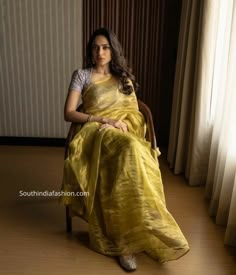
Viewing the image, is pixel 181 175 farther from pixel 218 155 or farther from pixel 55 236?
pixel 55 236

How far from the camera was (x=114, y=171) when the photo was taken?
1821 millimetres

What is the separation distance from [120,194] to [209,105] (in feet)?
3.47

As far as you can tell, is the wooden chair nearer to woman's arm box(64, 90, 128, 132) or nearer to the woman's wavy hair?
woman's arm box(64, 90, 128, 132)

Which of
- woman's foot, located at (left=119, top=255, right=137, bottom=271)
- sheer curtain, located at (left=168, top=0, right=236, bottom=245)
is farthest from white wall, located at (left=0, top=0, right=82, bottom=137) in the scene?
woman's foot, located at (left=119, top=255, right=137, bottom=271)

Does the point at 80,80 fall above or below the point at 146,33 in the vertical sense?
below

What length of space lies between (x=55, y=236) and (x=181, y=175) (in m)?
1.23

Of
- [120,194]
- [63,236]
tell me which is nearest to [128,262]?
[120,194]

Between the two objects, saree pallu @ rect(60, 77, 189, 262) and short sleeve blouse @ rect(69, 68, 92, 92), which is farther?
short sleeve blouse @ rect(69, 68, 92, 92)

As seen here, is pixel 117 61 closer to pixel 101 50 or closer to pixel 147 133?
pixel 101 50

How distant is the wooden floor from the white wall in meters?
Answer: 0.64

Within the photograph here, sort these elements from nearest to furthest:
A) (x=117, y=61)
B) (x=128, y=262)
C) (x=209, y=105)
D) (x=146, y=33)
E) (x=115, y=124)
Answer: (x=128, y=262)
(x=115, y=124)
(x=117, y=61)
(x=209, y=105)
(x=146, y=33)

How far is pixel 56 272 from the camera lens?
1.75 metres

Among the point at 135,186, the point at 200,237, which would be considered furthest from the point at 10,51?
the point at 200,237

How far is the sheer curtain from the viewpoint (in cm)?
199
